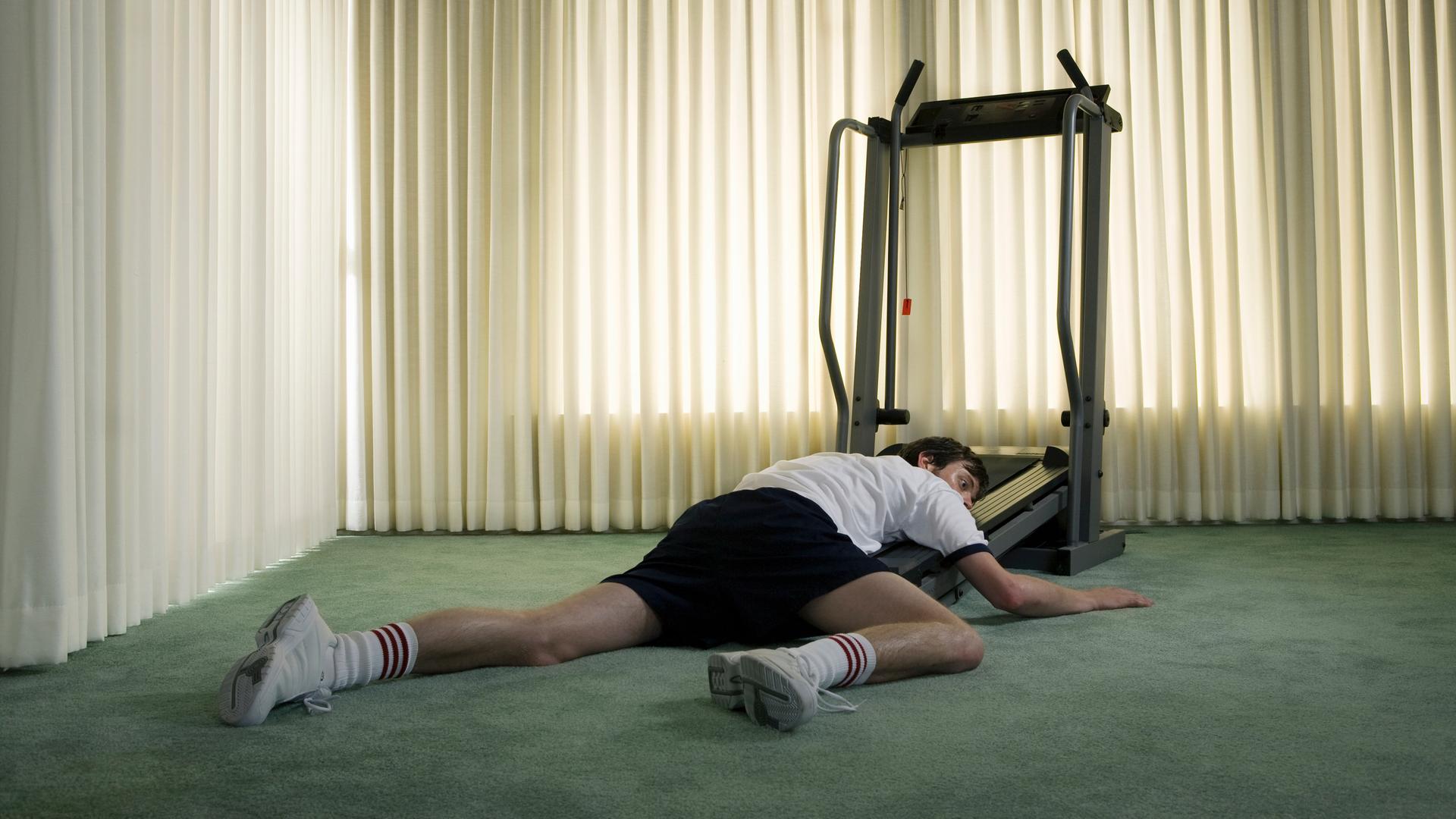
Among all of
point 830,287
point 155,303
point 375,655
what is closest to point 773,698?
point 375,655

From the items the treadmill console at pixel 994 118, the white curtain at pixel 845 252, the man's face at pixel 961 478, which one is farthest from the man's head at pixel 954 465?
the white curtain at pixel 845 252

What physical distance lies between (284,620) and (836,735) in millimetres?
846

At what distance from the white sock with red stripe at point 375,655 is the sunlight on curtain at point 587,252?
8.68 feet

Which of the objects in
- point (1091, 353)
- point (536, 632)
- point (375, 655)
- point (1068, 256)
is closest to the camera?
point (375, 655)

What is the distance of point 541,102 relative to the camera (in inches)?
183

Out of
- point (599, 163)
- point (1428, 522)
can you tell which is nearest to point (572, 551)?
point (599, 163)

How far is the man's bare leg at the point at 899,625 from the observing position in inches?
74.5

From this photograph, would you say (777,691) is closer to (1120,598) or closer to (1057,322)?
(1120,598)

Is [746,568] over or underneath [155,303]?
underneath

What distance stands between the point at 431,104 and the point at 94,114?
233 centimetres

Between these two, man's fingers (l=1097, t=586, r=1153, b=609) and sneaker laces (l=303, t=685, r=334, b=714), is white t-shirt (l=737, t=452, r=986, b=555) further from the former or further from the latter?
sneaker laces (l=303, t=685, r=334, b=714)

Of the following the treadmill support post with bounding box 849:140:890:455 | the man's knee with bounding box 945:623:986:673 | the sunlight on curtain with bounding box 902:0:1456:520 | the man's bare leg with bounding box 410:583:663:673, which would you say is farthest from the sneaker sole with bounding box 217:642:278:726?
the sunlight on curtain with bounding box 902:0:1456:520

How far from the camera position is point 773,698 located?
5.32 ft

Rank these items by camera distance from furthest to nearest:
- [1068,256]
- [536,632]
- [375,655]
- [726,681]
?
[1068,256] → [536,632] → [375,655] → [726,681]
